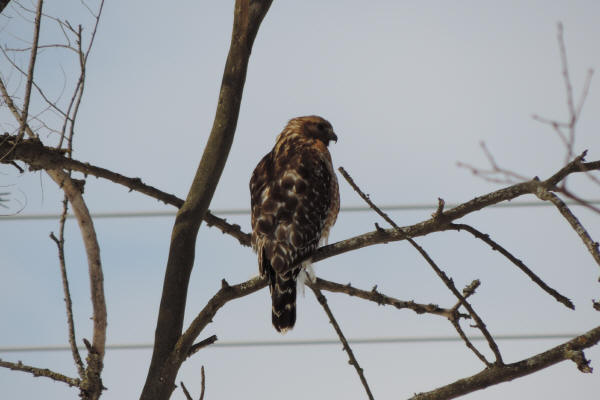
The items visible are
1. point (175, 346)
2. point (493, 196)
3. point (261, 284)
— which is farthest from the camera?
Answer: point (261, 284)

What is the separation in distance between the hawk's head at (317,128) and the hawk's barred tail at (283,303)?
1214mm

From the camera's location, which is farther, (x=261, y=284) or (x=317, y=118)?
(x=317, y=118)

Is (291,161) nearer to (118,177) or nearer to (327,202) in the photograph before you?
(327,202)

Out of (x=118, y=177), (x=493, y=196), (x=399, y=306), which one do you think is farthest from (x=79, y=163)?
(x=493, y=196)

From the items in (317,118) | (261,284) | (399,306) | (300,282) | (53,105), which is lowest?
(399,306)

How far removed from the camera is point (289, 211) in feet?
9.73

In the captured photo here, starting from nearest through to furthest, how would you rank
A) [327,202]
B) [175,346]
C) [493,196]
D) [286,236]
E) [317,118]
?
[493,196] < [175,346] < [286,236] < [327,202] < [317,118]

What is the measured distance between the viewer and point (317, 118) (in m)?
3.79

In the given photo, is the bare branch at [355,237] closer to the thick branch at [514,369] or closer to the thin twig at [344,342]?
the thin twig at [344,342]

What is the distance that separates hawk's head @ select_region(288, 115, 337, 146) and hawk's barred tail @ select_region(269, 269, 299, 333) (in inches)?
47.8

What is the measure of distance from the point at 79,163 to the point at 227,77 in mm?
540

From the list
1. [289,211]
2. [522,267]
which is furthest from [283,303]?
[522,267]

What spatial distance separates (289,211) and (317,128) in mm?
905

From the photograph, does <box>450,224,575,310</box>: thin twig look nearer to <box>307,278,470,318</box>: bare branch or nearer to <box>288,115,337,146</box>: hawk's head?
<box>307,278,470,318</box>: bare branch
